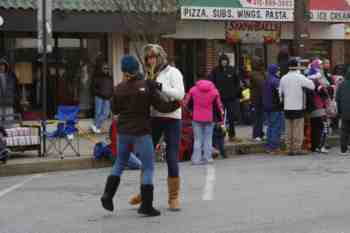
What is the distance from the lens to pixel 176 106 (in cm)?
845

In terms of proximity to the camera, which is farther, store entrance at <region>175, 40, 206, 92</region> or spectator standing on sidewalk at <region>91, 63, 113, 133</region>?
store entrance at <region>175, 40, 206, 92</region>

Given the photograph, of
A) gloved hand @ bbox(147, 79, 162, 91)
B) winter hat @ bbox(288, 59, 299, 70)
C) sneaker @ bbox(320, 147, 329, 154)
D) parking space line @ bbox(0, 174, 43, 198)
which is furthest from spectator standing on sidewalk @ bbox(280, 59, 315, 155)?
gloved hand @ bbox(147, 79, 162, 91)

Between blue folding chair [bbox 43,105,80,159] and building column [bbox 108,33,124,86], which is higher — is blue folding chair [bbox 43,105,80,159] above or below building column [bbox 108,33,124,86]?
below

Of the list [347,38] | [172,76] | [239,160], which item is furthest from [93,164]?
[347,38]

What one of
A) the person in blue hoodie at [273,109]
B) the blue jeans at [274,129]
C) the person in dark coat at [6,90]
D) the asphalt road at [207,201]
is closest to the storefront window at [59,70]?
the person in dark coat at [6,90]

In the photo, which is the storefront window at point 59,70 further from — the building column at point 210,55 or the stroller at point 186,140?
the stroller at point 186,140

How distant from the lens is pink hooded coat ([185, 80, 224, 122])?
13234 mm

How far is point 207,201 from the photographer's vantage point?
943cm

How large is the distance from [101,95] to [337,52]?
848cm

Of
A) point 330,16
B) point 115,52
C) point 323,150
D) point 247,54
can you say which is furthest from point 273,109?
point 330,16

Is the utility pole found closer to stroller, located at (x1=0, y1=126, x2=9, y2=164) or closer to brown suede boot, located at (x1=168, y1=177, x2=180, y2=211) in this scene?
stroller, located at (x1=0, y1=126, x2=9, y2=164)

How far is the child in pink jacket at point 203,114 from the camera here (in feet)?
43.4

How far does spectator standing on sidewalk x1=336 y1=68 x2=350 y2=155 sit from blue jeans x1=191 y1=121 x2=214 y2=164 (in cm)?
284

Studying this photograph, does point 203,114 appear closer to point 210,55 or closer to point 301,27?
point 301,27
